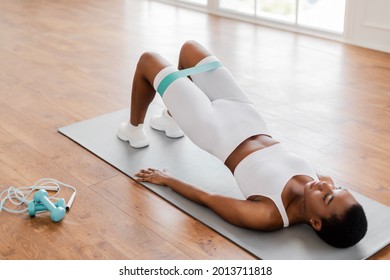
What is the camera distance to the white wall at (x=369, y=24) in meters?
4.20

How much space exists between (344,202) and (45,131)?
5.45ft

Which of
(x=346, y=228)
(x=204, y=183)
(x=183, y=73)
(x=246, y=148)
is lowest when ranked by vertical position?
(x=204, y=183)

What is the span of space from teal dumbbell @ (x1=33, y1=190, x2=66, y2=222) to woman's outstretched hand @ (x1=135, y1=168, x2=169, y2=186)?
393 millimetres

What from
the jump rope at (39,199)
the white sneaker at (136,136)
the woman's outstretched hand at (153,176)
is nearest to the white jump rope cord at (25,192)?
the jump rope at (39,199)

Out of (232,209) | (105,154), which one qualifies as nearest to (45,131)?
(105,154)

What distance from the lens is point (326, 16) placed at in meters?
4.58

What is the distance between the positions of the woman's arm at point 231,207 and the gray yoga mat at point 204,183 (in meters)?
0.03

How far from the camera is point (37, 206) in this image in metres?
2.27

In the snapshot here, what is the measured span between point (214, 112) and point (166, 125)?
1.88 feet

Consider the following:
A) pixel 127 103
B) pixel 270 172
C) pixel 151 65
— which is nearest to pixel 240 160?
pixel 270 172

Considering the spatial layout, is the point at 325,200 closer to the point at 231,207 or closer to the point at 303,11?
the point at 231,207

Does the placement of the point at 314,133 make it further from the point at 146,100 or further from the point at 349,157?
the point at 146,100

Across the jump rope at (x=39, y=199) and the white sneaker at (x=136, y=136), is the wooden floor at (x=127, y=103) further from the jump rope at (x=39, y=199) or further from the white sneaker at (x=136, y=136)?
the white sneaker at (x=136, y=136)

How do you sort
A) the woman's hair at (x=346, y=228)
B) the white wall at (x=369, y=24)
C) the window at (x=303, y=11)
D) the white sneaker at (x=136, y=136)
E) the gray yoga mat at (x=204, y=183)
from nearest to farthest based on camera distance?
the woman's hair at (x=346, y=228) → the gray yoga mat at (x=204, y=183) → the white sneaker at (x=136, y=136) → the white wall at (x=369, y=24) → the window at (x=303, y=11)
